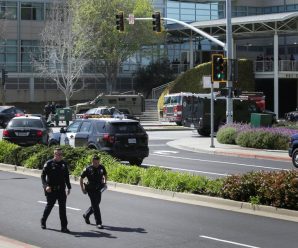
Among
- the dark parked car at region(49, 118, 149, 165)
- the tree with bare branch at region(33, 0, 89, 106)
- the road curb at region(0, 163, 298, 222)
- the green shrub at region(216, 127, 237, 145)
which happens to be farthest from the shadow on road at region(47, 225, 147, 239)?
the tree with bare branch at region(33, 0, 89, 106)

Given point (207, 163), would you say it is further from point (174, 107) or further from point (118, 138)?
point (174, 107)

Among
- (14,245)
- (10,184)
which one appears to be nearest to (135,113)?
(10,184)

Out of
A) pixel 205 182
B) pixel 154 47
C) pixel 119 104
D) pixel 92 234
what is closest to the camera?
pixel 92 234

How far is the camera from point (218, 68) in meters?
32.1

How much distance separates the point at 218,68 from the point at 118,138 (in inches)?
436

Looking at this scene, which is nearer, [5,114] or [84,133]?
[84,133]

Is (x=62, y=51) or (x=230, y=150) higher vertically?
(x=62, y=51)

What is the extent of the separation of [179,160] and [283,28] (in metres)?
36.7

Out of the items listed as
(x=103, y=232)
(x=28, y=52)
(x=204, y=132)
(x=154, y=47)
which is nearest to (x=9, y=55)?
(x=28, y=52)

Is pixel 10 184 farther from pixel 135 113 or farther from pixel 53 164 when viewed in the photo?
pixel 135 113

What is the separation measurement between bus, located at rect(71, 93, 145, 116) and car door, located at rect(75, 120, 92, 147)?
2961 centimetres

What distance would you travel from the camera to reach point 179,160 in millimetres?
26875

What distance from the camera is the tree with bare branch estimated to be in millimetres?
63531

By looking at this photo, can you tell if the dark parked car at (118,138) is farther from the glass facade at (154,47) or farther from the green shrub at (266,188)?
the glass facade at (154,47)
